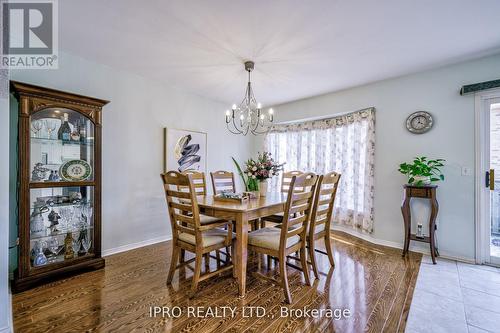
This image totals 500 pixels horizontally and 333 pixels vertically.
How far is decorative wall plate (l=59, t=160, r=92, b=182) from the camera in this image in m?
2.45

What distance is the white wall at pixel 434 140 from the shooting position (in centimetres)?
278

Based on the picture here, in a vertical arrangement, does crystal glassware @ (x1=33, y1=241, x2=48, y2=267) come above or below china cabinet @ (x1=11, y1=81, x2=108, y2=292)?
below

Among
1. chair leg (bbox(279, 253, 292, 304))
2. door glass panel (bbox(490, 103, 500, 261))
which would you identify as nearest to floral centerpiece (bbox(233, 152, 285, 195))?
chair leg (bbox(279, 253, 292, 304))

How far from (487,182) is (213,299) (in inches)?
131

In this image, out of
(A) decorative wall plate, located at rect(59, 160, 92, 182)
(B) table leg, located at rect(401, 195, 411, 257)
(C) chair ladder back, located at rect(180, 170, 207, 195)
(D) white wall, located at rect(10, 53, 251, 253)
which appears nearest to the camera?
(A) decorative wall plate, located at rect(59, 160, 92, 182)

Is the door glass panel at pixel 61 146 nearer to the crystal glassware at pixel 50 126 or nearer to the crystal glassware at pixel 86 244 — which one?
the crystal glassware at pixel 50 126

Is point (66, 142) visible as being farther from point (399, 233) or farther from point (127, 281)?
point (399, 233)

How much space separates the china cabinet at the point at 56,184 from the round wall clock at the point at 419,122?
397cm

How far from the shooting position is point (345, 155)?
13.0 feet

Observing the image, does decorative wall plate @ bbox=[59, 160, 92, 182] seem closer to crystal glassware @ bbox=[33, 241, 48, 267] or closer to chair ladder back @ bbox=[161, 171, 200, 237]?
crystal glassware @ bbox=[33, 241, 48, 267]

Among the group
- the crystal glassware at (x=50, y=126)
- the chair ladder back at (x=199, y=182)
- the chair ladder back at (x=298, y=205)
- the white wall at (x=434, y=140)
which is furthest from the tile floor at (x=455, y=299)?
the crystal glassware at (x=50, y=126)

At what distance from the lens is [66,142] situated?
2.51 metres

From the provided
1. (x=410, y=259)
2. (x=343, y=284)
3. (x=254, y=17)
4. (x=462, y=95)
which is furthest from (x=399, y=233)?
(x=254, y=17)

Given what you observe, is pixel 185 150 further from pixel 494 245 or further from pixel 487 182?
pixel 494 245
